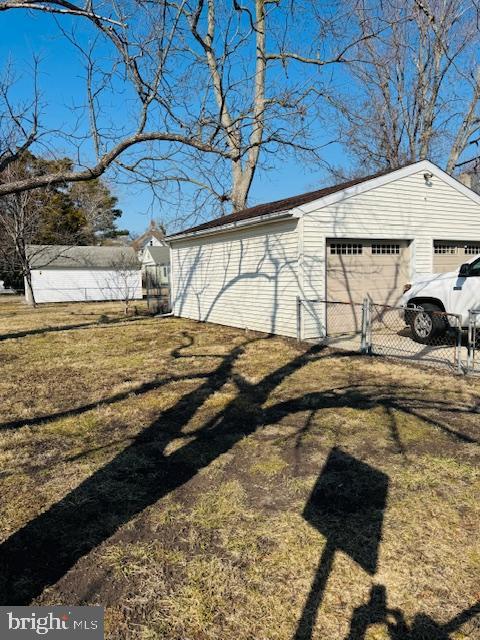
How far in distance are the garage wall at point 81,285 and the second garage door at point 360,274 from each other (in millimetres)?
19355

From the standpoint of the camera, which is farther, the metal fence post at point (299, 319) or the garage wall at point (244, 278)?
the garage wall at point (244, 278)

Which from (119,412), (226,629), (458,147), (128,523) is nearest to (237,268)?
(119,412)

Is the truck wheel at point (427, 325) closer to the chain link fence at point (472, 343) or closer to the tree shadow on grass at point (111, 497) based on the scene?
the chain link fence at point (472, 343)

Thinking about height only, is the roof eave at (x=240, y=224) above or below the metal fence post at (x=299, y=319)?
above

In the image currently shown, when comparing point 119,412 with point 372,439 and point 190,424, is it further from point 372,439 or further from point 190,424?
point 372,439

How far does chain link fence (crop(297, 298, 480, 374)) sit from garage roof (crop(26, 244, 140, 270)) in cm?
2065

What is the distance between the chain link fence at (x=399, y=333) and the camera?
7039 mm

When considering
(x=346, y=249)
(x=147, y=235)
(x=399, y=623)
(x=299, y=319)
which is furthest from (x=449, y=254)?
(x=147, y=235)

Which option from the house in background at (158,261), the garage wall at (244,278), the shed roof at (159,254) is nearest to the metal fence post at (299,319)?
the garage wall at (244,278)

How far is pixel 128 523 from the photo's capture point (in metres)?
2.86

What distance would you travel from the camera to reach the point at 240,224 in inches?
440

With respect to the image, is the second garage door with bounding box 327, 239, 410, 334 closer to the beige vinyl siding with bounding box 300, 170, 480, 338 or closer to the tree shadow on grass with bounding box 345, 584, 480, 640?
the beige vinyl siding with bounding box 300, 170, 480, 338

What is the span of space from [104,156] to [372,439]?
6769 millimetres

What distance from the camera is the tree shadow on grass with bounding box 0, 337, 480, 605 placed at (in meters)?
2.48
